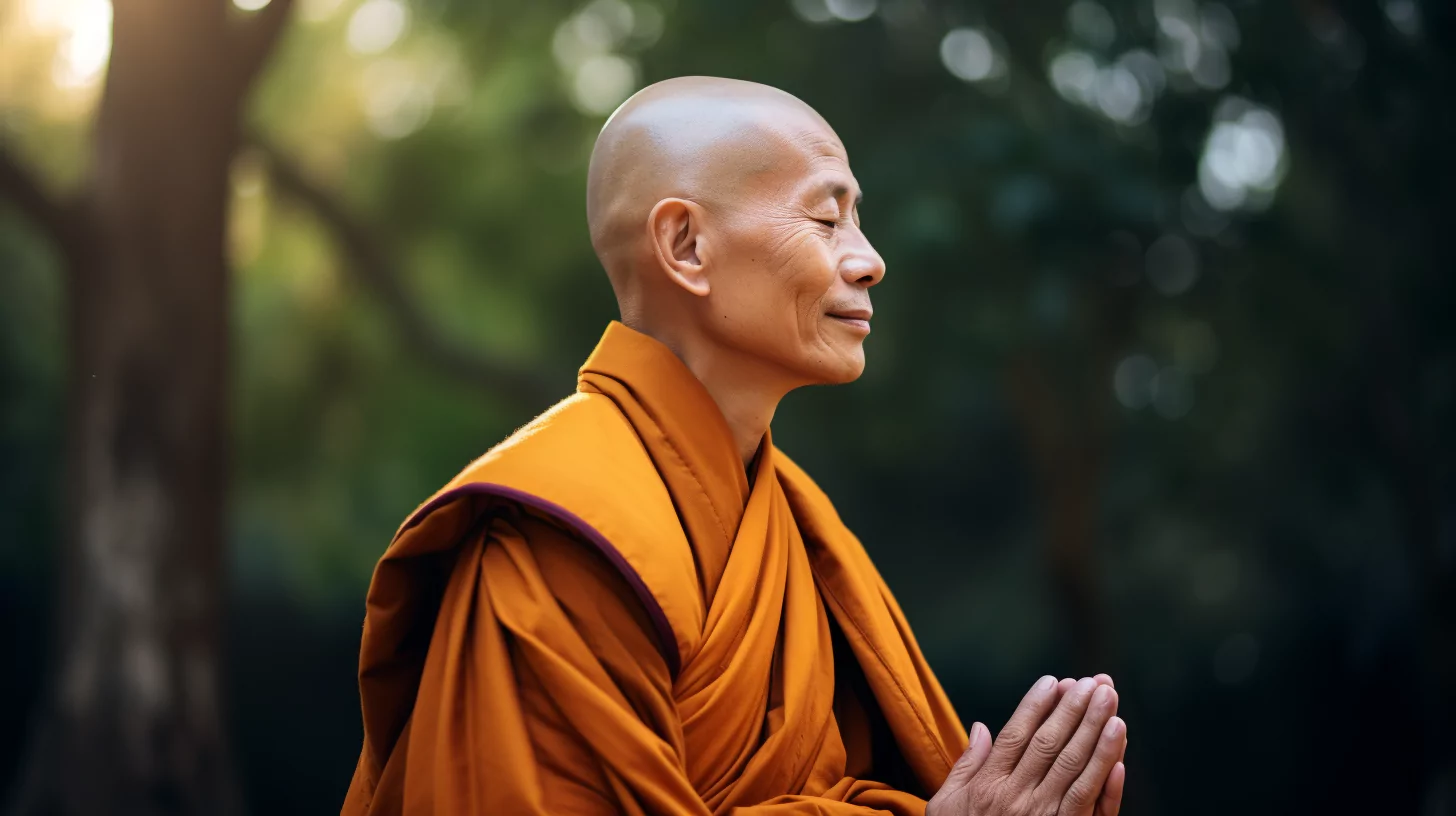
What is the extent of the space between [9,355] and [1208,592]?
8.27 metres

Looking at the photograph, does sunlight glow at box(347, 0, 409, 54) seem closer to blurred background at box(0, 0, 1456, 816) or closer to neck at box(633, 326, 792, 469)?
blurred background at box(0, 0, 1456, 816)

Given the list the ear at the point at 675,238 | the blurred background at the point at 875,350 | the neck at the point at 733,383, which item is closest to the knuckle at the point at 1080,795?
the neck at the point at 733,383

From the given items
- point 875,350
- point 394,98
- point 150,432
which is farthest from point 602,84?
point 150,432

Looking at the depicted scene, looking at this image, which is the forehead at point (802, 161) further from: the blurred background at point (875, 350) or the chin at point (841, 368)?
the blurred background at point (875, 350)

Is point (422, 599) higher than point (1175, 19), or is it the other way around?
point (1175, 19)

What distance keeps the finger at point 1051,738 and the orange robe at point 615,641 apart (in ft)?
0.68

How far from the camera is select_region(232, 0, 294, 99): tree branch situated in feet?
21.2

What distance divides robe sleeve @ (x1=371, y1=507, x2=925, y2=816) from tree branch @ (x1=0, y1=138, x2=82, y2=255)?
16.5 feet

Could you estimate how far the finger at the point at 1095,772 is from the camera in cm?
208

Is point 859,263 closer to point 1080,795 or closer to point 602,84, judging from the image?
point 1080,795

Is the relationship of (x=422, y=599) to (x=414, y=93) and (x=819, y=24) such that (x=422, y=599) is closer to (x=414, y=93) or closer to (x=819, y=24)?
(x=819, y=24)

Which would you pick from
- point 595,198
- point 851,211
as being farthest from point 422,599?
point 851,211

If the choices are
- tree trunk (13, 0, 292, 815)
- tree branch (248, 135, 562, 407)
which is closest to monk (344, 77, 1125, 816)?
tree trunk (13, 0, 292, 815)

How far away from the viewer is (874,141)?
23.6ft
